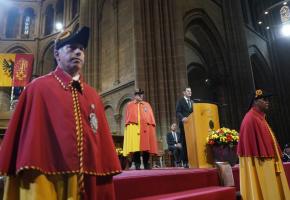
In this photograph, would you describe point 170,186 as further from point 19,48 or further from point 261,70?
point 19,48

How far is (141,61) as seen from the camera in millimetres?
11656

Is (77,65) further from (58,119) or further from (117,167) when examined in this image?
(117,167)

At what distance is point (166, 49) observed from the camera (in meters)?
12.0

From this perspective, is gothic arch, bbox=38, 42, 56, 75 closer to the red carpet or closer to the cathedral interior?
the cathedral interior

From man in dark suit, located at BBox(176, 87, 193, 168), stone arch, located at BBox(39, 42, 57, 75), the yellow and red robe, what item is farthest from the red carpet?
stone arch, located at BBox(39, 42, 57, 75)

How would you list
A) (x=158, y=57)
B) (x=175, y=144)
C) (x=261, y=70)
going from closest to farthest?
(x=175, y=144) < (x=158, y=57) < (x=261, y=70)

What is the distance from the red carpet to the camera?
2.94 m

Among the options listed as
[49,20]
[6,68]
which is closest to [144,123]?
[6,68]

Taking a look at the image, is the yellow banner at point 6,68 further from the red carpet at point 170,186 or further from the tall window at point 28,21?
the red carpet at point 170,186

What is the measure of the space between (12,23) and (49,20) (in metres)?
3.27

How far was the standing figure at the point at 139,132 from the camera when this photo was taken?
5.66 meters

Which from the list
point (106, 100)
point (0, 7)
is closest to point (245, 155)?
point (106, 100)

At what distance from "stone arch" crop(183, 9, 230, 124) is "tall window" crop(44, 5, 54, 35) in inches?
505

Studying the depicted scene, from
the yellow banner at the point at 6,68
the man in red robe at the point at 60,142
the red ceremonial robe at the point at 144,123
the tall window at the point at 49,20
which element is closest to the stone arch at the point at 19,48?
the tall window at the point at 49,20
